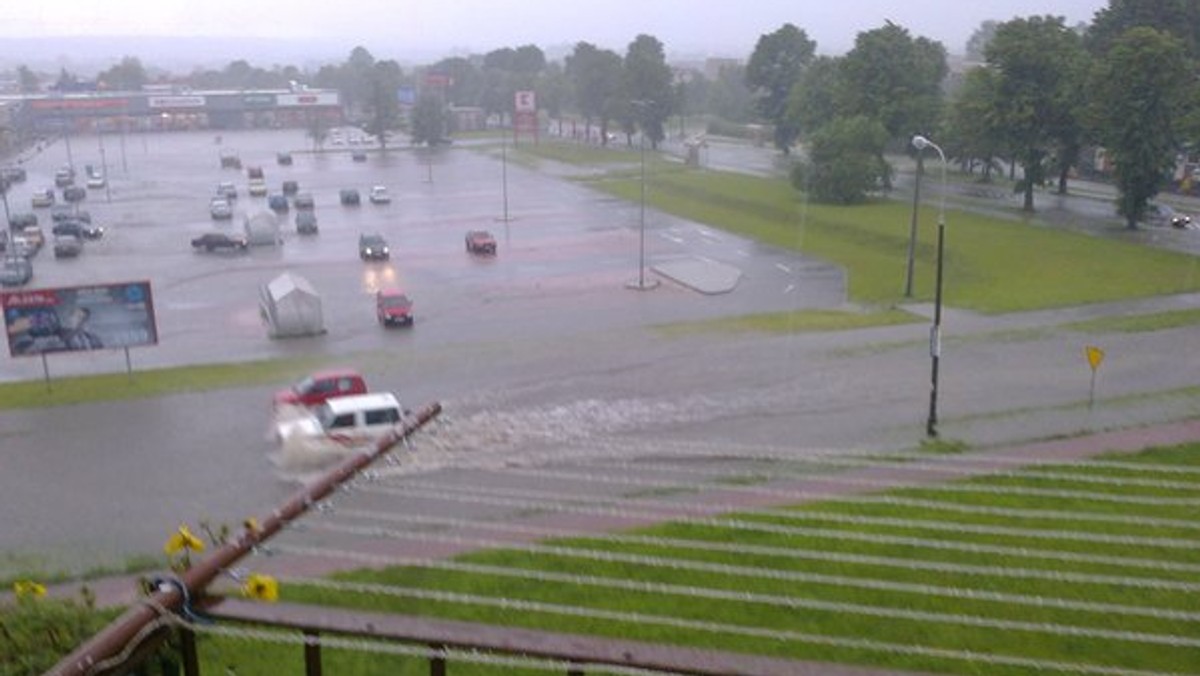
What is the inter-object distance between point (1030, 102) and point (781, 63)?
16.3m

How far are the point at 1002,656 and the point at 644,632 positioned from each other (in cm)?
171

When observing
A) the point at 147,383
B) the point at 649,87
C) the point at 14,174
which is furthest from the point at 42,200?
the point at 649,87

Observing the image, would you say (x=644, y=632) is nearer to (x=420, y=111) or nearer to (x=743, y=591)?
(x=743, y=591)

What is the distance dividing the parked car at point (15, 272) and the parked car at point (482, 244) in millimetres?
7553

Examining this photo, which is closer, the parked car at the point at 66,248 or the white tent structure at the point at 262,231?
the parked car at the point at 66,248

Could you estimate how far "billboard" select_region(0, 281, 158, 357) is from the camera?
37.7ft

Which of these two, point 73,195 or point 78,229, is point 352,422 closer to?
point 78,229

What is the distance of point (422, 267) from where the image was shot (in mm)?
19328

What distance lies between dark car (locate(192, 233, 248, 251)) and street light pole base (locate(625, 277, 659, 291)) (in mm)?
8691

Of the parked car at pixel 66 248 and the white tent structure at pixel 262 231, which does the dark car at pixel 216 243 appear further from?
the parked car at pixel 66 248

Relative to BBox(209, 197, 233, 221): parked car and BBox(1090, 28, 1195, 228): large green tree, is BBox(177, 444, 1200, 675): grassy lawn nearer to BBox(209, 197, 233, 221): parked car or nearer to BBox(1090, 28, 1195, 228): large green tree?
BBox(1090, 28, 1195, 228): large green tree

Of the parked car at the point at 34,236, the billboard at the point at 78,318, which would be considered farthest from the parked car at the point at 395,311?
the parked car at the point at 34,236

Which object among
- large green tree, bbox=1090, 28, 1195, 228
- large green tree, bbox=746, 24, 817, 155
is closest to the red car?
large green tree, bbox=1090, 28, 1195, 228

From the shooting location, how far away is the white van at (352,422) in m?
8.98
